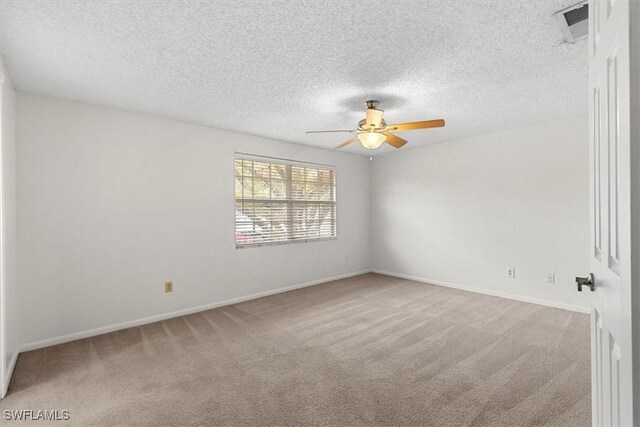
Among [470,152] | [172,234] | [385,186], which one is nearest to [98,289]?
[172,234]

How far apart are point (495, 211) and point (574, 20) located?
3.00 meters

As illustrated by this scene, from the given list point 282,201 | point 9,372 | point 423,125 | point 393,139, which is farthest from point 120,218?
point 423,125

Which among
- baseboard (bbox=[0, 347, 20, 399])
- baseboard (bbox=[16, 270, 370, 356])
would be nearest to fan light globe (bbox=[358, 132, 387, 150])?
baseboard (bbox=[16, 270, 370, 356])

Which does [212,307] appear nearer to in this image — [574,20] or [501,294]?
[501,294]

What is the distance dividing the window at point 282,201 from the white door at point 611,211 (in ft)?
12.3

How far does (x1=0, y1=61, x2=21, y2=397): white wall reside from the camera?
210 centimetres

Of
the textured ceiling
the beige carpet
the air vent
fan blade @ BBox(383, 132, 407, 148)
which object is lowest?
the beige carpet

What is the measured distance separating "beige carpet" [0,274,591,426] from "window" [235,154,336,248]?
4.18 feet

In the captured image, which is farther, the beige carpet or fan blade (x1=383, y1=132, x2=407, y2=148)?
fan blade (x1=383, y1=132, x2=407, y2=148)

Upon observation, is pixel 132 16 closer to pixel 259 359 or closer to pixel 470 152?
pixel 259 359

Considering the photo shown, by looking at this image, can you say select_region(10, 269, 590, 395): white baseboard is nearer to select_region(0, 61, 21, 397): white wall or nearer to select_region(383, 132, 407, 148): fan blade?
select_region(0, 61, 21, 397): white wall

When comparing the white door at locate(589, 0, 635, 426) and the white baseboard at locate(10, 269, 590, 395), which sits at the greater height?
the white door at locate(589, 0, 635, 426)

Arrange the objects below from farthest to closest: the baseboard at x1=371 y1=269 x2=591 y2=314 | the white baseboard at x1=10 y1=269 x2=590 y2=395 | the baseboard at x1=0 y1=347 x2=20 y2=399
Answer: the baseboard at x1=371 y1=269 x2=591 y2=314 < the white baseboard at x1=10 y1=269 x2=590 y2=395 < the baseboard at x1=0 y1=347 x2=20 y2=399

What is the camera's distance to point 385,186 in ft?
18.9
